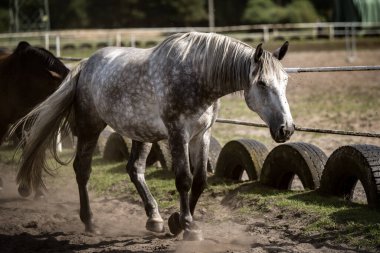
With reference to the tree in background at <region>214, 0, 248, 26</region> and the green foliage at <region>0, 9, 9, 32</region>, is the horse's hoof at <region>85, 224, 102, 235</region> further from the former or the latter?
the green foliage at <region>0, 9, 9, 32</region>

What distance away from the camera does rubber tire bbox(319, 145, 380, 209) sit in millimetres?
5473

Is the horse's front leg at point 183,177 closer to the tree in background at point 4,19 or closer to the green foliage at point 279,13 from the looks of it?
the green foliage at point 279,13

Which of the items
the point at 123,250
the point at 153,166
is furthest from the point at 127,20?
the point at 123,250

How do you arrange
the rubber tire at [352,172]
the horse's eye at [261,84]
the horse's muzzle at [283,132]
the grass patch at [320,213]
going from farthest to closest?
1. the rubber tire at [352,172]
2. the grass patch at [320,213]
3. the horse's eye at [261,84]
4. the horse's muzzle at [283,132]

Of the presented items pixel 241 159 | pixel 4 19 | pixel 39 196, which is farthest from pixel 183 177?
pixel 4 19

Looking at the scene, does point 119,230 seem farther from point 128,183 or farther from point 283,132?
point 283,132

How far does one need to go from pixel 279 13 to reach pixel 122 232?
153ft

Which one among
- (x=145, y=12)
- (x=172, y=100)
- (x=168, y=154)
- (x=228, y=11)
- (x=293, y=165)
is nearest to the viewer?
(x=172, y=100)

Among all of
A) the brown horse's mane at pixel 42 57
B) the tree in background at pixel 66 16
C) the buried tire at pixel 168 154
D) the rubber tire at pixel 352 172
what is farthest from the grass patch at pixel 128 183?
the tree in background at pixel 66 16

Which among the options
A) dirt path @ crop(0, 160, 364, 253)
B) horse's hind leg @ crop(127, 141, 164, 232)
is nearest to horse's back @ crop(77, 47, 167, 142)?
horse's hind leg @ crop(127, 141, 164, 232)

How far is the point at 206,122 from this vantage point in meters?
5.16

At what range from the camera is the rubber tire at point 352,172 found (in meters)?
5.47

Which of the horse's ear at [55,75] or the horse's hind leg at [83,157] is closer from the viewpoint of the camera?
the horse's hind leg at [83,157]

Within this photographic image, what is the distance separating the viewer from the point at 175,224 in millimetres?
5391
